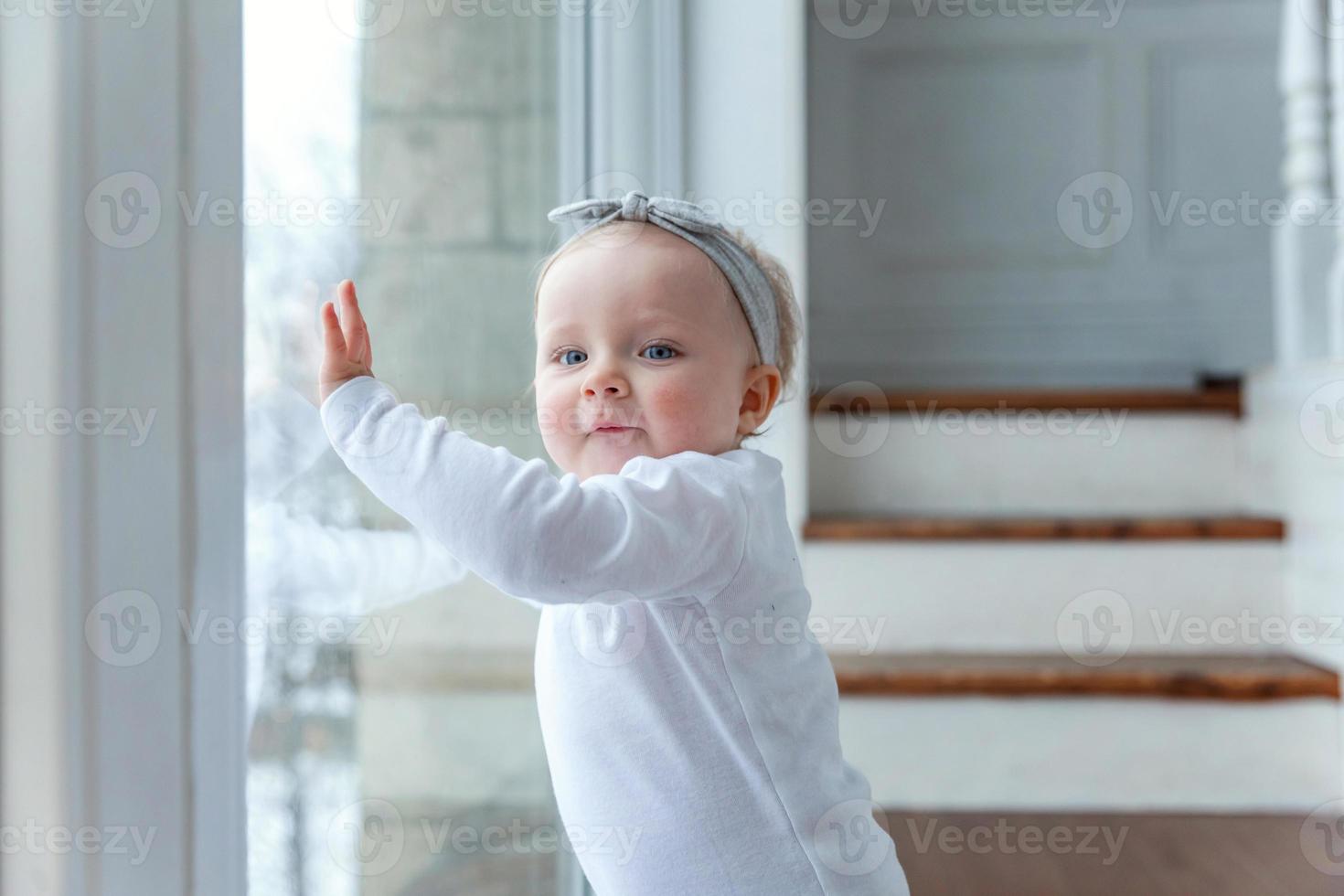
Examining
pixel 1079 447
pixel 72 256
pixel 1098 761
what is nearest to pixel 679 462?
pixel 72 256

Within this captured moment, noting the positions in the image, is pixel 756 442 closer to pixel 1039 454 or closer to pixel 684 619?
pixel 684 619

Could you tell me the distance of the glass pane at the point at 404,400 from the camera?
66 cm

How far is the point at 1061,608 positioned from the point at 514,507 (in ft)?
4.86

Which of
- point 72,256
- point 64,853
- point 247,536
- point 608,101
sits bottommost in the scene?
point 64,853

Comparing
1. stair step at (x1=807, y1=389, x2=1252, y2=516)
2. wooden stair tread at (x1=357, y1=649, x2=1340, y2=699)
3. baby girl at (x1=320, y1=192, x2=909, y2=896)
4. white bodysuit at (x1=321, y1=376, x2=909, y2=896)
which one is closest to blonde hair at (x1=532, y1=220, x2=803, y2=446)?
baby girl at (x1=320, y1=192, x2=909, y2=896)

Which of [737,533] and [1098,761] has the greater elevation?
[737,533]

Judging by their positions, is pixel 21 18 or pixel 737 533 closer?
pixel 21 18

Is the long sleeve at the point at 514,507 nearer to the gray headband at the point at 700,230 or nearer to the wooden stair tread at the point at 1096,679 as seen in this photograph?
the gray headband at the point at 700,230

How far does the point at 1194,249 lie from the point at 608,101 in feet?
6.77

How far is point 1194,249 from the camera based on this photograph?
2885 millimetres

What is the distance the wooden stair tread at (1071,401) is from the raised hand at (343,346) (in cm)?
178

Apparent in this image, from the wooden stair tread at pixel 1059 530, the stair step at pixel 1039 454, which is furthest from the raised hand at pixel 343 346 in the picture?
the stair step at pixel 1039 454

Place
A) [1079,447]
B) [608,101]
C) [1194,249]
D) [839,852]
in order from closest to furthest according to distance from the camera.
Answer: [839,852]
[608,101]
[1079,447]
[1194,249]

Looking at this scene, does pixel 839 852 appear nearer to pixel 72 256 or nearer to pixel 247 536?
pixel 247 536
